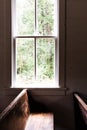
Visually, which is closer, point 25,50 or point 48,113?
point 48,113

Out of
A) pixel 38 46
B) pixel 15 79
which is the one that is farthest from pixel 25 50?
pixel 15 79

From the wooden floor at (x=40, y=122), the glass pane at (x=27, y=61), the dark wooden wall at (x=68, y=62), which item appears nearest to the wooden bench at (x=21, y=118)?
the wooden floor at (x=40, y=122)

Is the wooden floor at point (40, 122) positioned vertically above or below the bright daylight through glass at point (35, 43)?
below

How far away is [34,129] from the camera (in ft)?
8.67

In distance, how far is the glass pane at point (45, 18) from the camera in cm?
372

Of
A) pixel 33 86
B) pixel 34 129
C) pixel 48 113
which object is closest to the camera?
pixel 34 129

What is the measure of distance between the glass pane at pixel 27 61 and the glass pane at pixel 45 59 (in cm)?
11

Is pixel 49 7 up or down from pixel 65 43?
up

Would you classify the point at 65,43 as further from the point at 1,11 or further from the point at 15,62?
the point at 1,11

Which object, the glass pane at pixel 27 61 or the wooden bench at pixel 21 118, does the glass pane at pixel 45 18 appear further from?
the wooden bench at pixel 21 118

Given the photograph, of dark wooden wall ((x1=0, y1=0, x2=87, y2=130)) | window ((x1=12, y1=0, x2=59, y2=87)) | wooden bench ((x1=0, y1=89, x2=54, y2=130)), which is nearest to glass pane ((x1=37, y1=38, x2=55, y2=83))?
window ((x1=12, y1=0, x2=59, y2=87))

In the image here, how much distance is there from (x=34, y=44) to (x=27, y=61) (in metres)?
0.30

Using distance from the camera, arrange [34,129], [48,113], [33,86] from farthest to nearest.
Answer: [33,86] → [48,113] → [34,129]

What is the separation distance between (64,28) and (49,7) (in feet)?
1.50
